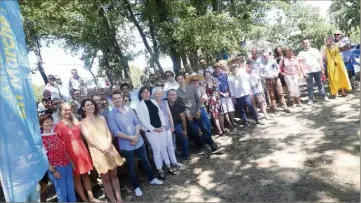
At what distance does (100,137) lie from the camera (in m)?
4.91

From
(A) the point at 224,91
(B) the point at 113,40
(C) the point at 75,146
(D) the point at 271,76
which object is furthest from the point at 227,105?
(B) the point at 113,40

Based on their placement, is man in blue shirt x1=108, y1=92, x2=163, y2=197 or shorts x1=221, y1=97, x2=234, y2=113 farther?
shorts x1=221, y1=97, x2=234, y2=113

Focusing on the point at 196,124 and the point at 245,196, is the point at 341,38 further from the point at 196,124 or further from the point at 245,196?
the point at 245,196

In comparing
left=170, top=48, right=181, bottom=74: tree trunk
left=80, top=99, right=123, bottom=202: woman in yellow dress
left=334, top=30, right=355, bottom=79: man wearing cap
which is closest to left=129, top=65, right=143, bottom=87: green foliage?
left=170, top=48, right=181, bottom=74: tree trunk

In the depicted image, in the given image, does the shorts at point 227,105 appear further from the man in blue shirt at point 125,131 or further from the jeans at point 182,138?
the man in blue shirt at point 125,131

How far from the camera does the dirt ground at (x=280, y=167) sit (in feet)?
14.7

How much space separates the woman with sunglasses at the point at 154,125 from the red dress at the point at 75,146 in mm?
1238

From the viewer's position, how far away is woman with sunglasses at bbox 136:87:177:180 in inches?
225

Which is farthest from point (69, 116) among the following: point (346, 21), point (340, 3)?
point (340, 3)

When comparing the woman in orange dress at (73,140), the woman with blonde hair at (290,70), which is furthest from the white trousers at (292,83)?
the woman in orange dress at (73,140)

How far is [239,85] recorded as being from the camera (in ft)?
25.6

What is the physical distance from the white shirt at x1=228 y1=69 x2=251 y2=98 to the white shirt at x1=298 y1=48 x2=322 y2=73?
2215 mm

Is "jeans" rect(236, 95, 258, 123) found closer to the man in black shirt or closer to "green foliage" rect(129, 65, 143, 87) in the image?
the man in black shirt

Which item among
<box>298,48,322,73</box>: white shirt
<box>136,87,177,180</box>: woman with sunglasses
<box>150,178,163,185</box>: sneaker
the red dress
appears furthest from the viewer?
<box>298,48,322,73</box>: white shirt
